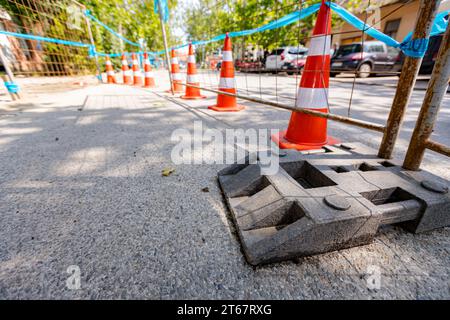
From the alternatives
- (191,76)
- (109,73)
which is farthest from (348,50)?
(109,73)

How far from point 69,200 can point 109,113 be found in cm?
281

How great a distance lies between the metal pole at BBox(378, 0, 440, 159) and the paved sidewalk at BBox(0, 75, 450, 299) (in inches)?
24.0

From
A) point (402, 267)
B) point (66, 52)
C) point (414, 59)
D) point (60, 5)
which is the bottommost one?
point (402, 267)

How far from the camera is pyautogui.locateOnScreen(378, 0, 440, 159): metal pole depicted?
1.20 m

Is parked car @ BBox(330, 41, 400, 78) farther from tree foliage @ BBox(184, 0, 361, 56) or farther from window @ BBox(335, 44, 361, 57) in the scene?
tree foliage @ BBox(184, 0, 361, 56)

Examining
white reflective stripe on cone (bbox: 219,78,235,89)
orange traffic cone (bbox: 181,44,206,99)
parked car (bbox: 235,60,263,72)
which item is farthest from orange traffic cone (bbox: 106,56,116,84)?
white reflective stripe on cone (bbox: 219,78,235,89)

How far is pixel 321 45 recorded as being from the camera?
6.51 feet

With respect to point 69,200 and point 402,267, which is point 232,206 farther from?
point 69,200

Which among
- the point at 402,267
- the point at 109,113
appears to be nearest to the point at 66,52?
the point at 109,113

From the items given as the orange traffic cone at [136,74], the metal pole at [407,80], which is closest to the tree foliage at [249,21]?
the metal pole at [407,80]

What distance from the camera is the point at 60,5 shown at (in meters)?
8.38

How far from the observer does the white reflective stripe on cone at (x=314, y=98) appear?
81.0 inches

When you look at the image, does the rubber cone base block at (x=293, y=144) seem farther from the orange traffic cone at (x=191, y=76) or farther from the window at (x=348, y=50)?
the window at (x=348, y=50)

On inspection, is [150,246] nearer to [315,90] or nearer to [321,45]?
[315,90]
